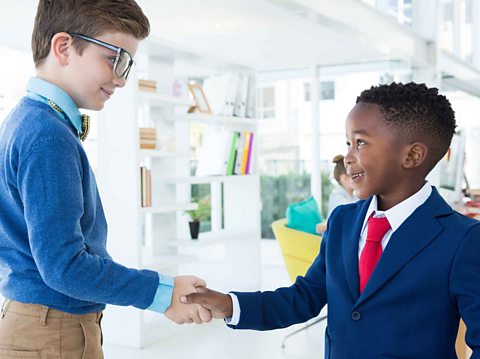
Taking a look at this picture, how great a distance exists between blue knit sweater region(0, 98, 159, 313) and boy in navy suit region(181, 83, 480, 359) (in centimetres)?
37

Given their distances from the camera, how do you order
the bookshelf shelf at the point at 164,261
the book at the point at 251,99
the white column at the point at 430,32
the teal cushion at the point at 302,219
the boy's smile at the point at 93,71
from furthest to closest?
the white column at the point at 430,32, the book at the point at 251,99, the teal cushion at the point at 302,219, the bookshelf shelf at the point at 164,261, the boy's smile at the point at 93,71

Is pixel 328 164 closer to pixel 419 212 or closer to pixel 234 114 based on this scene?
pixel 234 114

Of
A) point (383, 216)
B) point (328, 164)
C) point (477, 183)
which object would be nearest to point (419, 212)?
point (383, 216)

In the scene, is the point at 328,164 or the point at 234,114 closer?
the point at 234,114

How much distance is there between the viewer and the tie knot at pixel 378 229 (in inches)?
59.1

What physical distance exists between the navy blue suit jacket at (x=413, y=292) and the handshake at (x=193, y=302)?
0.28 meters

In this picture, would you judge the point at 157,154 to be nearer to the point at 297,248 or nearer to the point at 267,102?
the point at 297,248

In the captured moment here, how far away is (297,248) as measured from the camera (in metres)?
4.56

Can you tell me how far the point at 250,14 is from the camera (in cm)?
534

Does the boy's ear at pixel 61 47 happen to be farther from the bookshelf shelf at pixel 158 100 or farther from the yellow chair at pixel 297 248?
the yellow chair at pixel 297 248

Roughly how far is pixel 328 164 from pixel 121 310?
418cm

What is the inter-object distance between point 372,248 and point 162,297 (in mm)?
517

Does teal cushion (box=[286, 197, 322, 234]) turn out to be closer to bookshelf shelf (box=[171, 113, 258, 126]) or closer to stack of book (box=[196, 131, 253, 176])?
stack of book (box=[196, 131, 253, 176])

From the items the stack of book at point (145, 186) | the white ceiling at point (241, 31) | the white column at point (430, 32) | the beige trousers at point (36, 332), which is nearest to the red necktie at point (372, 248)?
the beige trousers at point (36, 332)
